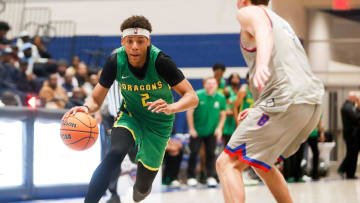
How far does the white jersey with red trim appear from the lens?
3996 millimetres

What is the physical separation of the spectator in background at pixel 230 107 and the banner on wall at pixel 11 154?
4.70m

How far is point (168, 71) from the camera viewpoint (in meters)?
4.90

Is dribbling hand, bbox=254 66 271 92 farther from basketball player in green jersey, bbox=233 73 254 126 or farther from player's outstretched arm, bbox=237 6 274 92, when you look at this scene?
basketball player in green jersey, bbox=233 73 254 126

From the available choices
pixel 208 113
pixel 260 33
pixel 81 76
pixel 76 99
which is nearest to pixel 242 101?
pixel 208 113

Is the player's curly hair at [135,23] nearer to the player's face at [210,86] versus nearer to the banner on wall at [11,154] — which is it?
the banner on wall at [11,154]

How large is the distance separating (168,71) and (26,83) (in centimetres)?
778

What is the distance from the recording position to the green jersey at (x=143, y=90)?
4.93 m

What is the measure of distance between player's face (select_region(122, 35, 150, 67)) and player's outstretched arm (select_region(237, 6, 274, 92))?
1045 mm

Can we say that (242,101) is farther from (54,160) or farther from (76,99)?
(54,160)

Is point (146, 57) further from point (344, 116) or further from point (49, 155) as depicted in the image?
point (344, 116)

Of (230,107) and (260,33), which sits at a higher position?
(260,33)

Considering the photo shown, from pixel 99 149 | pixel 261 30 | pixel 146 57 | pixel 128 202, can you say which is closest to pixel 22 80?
pixel 99 149

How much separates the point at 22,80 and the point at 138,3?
6959 mm

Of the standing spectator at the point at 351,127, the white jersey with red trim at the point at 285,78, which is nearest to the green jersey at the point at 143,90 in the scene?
the white jersey with red trim at the point at 285,78
